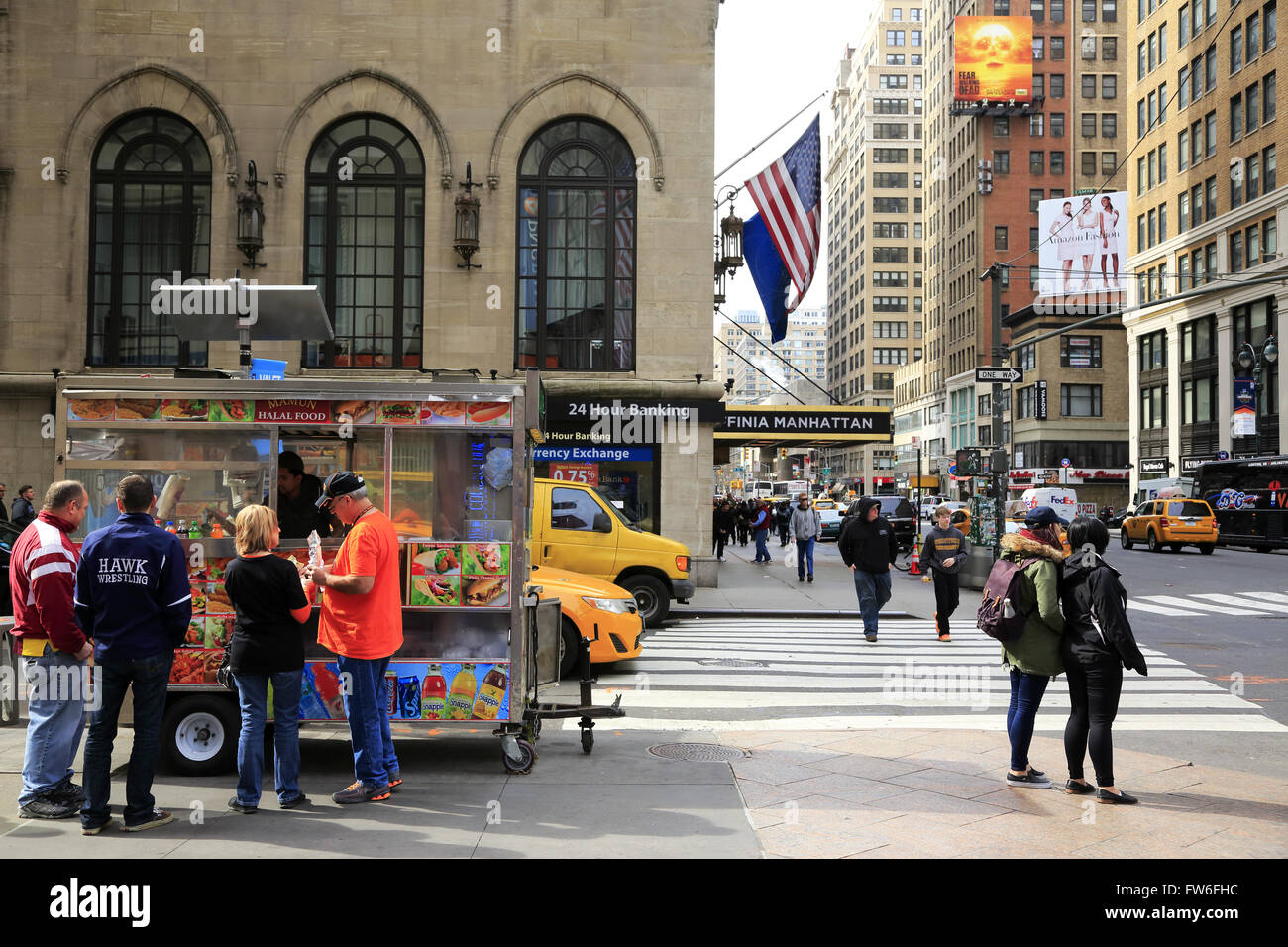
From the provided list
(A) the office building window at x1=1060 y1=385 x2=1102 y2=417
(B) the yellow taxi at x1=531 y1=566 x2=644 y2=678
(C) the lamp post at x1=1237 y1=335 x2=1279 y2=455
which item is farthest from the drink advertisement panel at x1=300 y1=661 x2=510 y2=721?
(A) the office building window at x1=1060 y1=385 x2=1102 y2=417

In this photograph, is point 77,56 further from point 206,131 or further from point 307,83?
point 307,83

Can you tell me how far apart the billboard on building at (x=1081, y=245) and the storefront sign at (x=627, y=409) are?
5042 cm

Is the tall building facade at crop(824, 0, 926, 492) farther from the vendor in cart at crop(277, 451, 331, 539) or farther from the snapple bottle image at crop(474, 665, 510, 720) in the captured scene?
the snapple bottle image at crop(474, 665, 510, 720)

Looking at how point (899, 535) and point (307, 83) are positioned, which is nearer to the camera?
point (307, 83)

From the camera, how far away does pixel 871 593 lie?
1541 cm

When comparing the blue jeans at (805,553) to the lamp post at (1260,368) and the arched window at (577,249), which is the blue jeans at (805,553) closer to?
the arched window at (577,249)

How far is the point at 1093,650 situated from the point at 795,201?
59.2ft

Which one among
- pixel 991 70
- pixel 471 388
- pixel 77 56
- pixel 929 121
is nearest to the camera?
pixel 471 388

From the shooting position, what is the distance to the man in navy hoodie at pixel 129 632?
6.19 m

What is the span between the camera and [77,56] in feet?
71.1

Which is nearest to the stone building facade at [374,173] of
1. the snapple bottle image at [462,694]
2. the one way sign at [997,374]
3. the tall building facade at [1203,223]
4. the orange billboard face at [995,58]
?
the one way sign at [997,374]

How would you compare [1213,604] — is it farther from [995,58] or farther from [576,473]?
[995,58]

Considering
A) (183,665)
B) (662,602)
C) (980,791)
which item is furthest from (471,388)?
(662,602)

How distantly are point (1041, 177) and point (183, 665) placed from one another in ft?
332
